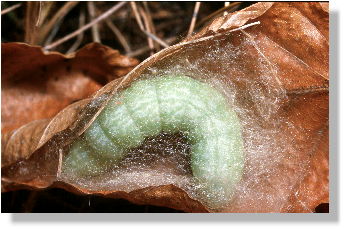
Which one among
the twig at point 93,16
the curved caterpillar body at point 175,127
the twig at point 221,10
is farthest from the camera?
the twig at point 93,16

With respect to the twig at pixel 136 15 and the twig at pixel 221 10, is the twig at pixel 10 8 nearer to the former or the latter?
the twig at pixel 136 15

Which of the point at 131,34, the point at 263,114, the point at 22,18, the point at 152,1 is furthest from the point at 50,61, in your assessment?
the point at 263,114

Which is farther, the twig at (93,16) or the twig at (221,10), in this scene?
the twig at (93,16)

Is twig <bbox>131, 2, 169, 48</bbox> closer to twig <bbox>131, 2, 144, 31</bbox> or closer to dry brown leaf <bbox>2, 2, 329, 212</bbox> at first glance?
twig <bbox>131, 2, 144, 31</bbox>

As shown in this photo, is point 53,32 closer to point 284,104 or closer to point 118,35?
point 118,35

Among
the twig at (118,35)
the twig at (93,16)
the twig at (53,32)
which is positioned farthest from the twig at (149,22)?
the twig at (53,32)

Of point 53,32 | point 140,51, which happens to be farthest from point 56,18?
point 140,51
